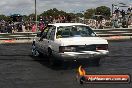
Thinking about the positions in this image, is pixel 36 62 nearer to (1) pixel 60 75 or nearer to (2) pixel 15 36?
(1) pixel 60 75

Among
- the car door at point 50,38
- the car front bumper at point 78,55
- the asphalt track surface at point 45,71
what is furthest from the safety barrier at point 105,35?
the car front bumper at point 78,55

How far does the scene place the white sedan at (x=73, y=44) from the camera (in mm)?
11328

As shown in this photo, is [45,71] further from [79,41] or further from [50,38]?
[50,38]

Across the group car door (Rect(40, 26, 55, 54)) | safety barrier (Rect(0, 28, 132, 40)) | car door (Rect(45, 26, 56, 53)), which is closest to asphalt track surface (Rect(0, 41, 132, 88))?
car door (Rect(40, 26, 55, 54))

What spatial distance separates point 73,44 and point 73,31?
113 cm

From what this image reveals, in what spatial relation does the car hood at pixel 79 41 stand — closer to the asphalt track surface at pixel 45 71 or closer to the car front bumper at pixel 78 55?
the car front bumper at pixel 78 55

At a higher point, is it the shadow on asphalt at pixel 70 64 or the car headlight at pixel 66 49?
the car headlight at pixel 66 49

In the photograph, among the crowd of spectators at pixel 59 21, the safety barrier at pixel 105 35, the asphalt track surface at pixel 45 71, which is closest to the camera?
the asphalt track surface at pixel 45 71

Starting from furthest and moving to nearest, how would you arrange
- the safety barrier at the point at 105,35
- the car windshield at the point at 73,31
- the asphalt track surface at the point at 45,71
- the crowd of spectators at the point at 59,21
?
the crowd of spectators at the point at 59,21 → the safety barrier at the point at 105,35 → the car windshield at the point at 73,31 → the asphalt track surface at the point at 45,71

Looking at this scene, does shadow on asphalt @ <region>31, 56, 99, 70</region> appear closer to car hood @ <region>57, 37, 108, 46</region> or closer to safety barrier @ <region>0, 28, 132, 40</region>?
car hood @ <region>57, 37, 108, 46</region>

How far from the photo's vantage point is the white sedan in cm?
1133

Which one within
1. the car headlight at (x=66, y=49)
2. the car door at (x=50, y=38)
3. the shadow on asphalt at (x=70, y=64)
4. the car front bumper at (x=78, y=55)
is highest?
the car door at (x=50, y=38)

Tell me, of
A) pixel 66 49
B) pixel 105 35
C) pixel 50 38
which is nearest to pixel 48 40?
pixel 50 38

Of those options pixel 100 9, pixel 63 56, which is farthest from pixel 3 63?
pixel 100 9
